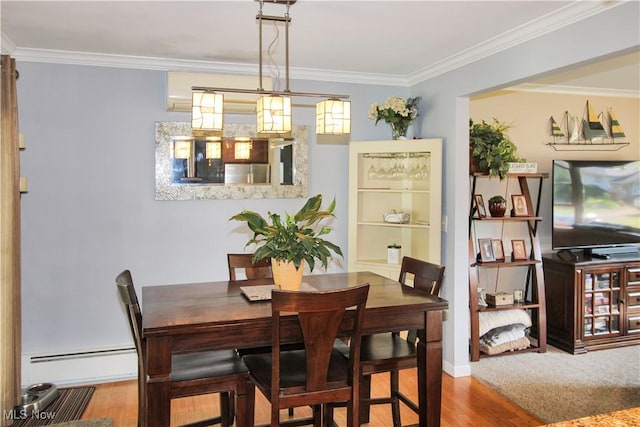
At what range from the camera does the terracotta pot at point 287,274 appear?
8.81ft

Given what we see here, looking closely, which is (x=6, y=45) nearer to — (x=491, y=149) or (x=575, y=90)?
(x=491, y=149)

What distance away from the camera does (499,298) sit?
4.56m

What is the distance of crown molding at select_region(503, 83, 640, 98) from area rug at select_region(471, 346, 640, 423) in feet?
8.15

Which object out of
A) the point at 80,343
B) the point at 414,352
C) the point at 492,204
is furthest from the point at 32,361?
the point at 492,204

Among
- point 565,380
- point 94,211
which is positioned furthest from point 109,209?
point 565,380

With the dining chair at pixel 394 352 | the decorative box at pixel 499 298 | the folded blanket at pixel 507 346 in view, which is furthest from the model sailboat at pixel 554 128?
the dining chair at pixel 394 352

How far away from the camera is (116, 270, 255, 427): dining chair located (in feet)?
7.70

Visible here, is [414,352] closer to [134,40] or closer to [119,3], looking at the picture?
[119,3]

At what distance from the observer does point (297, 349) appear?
2.90 m

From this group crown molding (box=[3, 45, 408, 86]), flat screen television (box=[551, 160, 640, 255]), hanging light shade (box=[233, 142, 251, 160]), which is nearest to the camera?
crown molding (box=[3, 45, 408, 86])

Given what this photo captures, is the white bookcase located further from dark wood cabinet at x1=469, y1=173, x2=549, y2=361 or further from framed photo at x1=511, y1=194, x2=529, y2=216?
framed photo at x1=511, y1=194, x2=529, y2=216

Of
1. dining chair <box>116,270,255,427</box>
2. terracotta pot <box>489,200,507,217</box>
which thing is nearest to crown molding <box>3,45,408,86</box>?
terracotta pot <box>489,200,507,217</box>

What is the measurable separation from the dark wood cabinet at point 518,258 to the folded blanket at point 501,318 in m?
0.06

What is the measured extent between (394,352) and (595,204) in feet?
10.8
